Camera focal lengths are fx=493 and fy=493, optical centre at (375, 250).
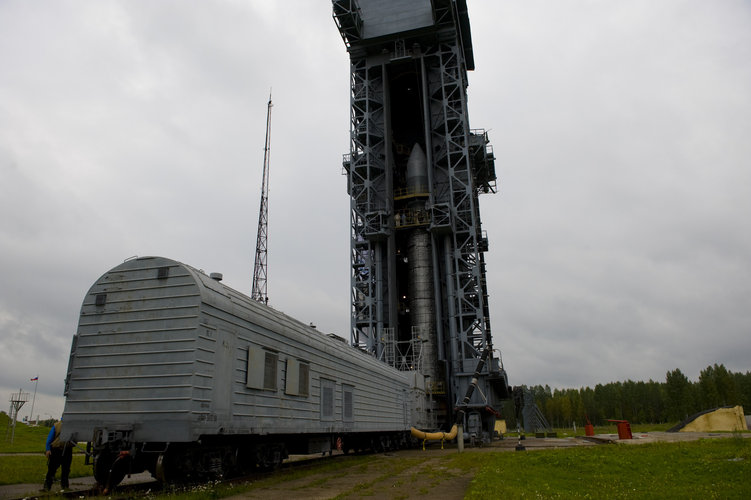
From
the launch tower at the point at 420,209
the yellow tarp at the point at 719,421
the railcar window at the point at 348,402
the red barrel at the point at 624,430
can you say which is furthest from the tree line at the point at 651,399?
the railcar window at the point at 348,402

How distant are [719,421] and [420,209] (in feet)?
90.3

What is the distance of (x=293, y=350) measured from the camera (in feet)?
50.3

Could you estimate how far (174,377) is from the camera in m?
10.8

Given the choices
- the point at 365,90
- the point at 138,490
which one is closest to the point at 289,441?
the point at 138,490

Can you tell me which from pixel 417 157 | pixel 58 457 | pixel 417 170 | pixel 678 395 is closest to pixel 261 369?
pixel 58 457

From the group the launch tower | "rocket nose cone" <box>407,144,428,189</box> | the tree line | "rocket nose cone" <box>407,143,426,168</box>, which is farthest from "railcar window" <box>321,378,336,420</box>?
Result: the tree line

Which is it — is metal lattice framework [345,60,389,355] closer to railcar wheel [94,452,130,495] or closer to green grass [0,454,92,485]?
green grass [0,454,92,485]

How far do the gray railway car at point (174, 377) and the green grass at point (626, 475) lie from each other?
19.4ft

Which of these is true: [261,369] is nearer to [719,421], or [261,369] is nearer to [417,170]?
[417,170]

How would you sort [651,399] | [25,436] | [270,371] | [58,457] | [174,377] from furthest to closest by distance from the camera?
[651,399] → [25,436] → [270,371] → [58,457] → [174,377]

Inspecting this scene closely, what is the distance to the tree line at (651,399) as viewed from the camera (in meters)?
88.6

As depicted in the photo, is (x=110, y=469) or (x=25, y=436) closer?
(x=110, y=469)

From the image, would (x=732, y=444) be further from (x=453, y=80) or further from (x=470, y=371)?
(x=453, y=80)

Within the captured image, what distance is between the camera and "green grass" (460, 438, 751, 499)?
9.52 m
